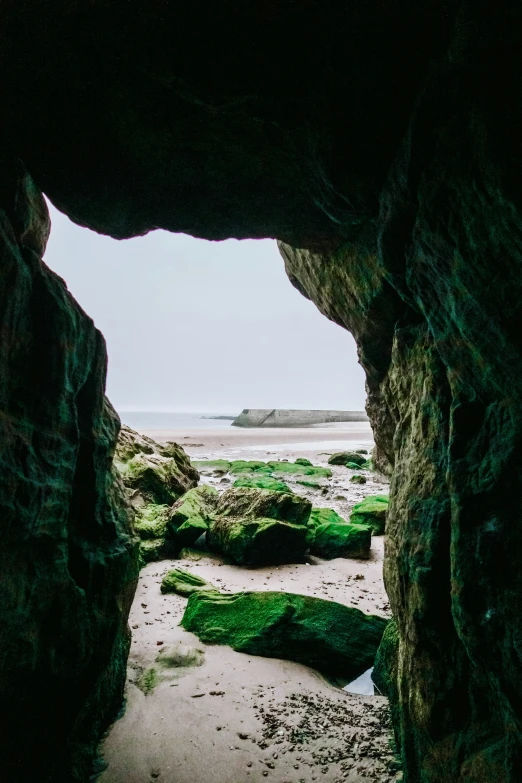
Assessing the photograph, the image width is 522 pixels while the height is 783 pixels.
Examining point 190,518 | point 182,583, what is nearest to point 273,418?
point 190,518

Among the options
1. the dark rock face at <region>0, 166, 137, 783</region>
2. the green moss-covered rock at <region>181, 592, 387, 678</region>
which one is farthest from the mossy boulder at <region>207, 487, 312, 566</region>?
the dark rock face at <region>0, 166, 137, 783</region>

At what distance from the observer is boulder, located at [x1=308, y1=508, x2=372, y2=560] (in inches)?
316

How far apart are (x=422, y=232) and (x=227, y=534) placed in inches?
264

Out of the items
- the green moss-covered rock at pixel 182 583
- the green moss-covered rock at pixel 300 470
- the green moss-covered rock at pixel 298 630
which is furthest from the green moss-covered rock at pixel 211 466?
the green moss-covered rock at pixel 298 630

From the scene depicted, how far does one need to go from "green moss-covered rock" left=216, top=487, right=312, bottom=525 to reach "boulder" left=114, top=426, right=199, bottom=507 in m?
2.64

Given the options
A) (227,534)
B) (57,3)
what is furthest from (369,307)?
(227,534)

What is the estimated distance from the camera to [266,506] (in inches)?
333

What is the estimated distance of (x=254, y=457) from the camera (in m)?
24.1

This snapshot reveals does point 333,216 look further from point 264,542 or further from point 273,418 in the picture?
point 273,418

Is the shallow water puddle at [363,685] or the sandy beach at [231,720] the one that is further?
the shallow water puddle at [363,685]

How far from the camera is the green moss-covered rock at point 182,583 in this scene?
6480 mm

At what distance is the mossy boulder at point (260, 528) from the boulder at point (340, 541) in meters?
0.36

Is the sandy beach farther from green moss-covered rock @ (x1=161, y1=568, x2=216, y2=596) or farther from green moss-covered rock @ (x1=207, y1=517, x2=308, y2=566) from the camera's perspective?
green moss-covered rock @ (x1=207, y1=517, x2=308, y2=566)

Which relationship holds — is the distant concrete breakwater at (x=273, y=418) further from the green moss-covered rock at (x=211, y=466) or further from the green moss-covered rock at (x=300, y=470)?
the green moss-covered rock at (x=300, y=470)
